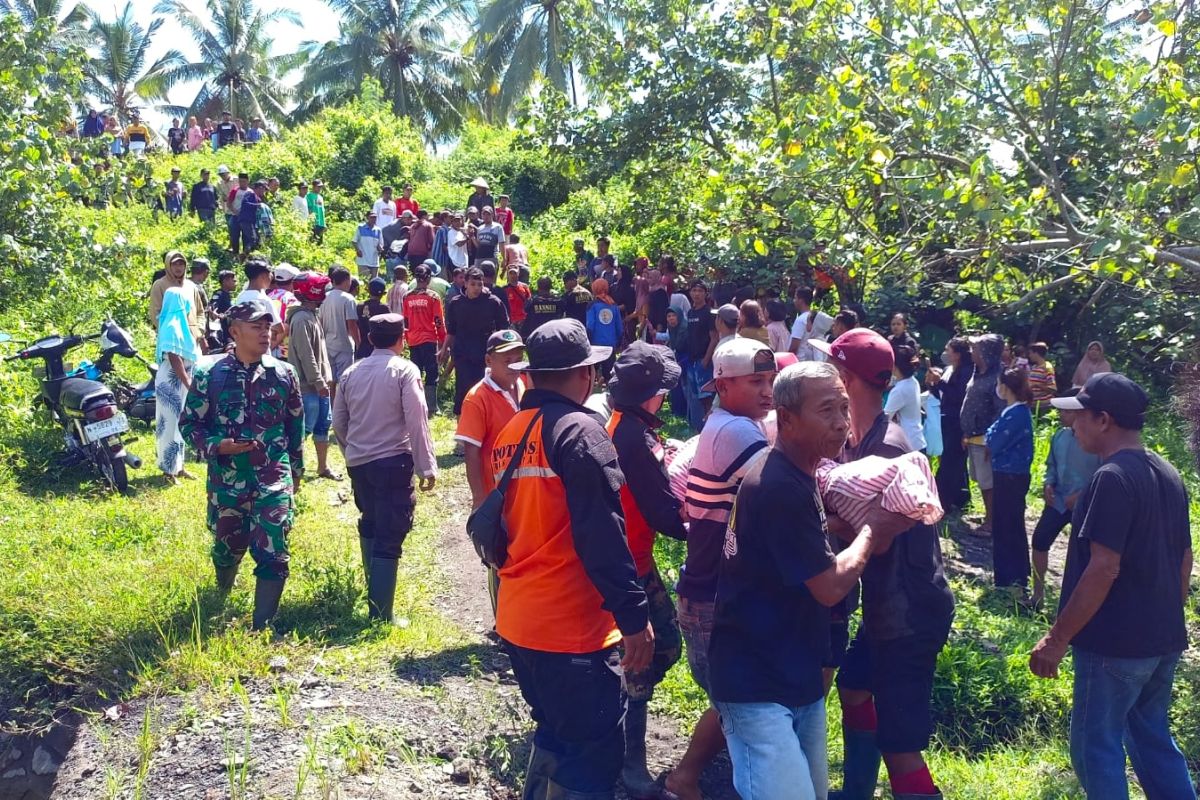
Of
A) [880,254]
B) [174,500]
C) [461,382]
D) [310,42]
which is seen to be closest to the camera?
[880,254]

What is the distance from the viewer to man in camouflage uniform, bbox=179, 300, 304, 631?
541cm

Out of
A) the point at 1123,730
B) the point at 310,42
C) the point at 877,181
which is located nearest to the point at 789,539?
the point at 1123,730

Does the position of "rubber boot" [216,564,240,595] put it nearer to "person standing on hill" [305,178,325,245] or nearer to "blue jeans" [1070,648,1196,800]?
"blue jeans" [1070,648,1196,800]

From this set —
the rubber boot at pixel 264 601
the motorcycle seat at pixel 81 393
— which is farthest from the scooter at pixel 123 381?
the rubber boot at pixel 264 601

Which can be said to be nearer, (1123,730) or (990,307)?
(1123,730)

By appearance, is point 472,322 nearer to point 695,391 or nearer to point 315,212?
point 695,391

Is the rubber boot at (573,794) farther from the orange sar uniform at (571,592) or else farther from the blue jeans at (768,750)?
the blue jeans at (768,750)

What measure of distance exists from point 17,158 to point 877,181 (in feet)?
26.2

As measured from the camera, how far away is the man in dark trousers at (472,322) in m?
10.3

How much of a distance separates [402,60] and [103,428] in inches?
1345

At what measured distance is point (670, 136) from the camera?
1380 cm

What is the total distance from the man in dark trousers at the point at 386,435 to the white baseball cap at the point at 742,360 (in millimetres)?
2370

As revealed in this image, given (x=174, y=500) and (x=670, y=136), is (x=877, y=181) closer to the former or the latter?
(x=174, y=500)

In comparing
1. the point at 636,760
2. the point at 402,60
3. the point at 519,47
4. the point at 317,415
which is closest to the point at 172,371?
the point at 317,415
